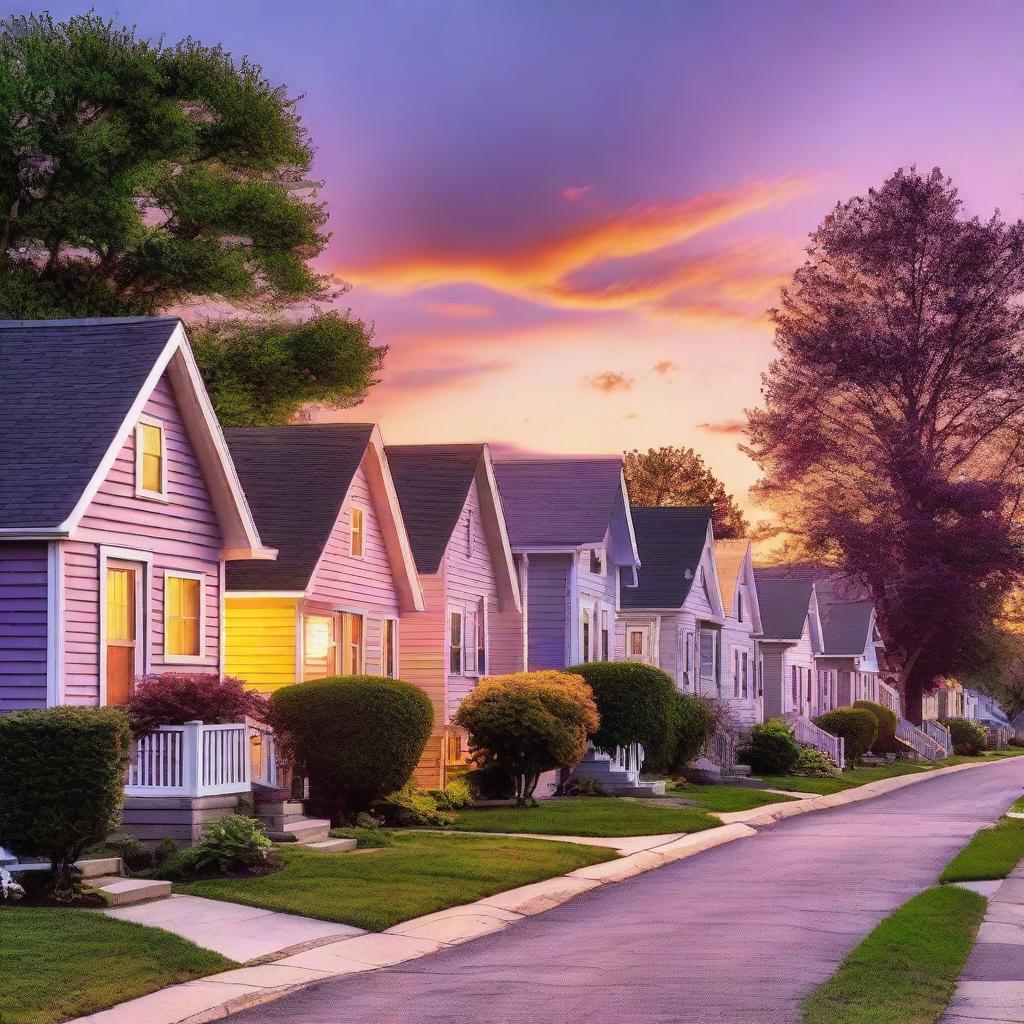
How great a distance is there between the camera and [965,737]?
90375 mm

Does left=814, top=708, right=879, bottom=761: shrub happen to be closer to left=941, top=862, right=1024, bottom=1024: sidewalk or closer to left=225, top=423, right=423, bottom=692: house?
left=225, top=423, right=423, bottom=692: house

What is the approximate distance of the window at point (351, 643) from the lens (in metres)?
34.1

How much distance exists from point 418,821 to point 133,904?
1107 cm

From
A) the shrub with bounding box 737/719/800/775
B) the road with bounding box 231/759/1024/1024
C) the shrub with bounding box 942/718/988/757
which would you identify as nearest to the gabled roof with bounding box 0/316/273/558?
the road with bounding box 231/759/1024/1024

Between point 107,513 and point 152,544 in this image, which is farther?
point 152,544

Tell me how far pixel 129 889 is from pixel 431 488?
21.3m

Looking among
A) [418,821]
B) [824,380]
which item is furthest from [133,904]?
[824,380]

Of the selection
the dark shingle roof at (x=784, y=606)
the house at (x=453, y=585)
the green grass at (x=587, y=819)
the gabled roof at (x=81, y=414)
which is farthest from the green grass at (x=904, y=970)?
the dark shingle roof at (x=784, y=606)

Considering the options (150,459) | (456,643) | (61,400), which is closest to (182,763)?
(150,459)

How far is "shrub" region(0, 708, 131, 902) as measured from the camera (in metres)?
19.2

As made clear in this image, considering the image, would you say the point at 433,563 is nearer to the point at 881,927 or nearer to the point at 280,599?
the point at 280,599

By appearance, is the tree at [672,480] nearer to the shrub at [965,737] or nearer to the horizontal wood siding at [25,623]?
the shrub at [965,737]

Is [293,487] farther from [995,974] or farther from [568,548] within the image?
[995,974]

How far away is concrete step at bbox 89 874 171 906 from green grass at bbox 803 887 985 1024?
7976 mm
